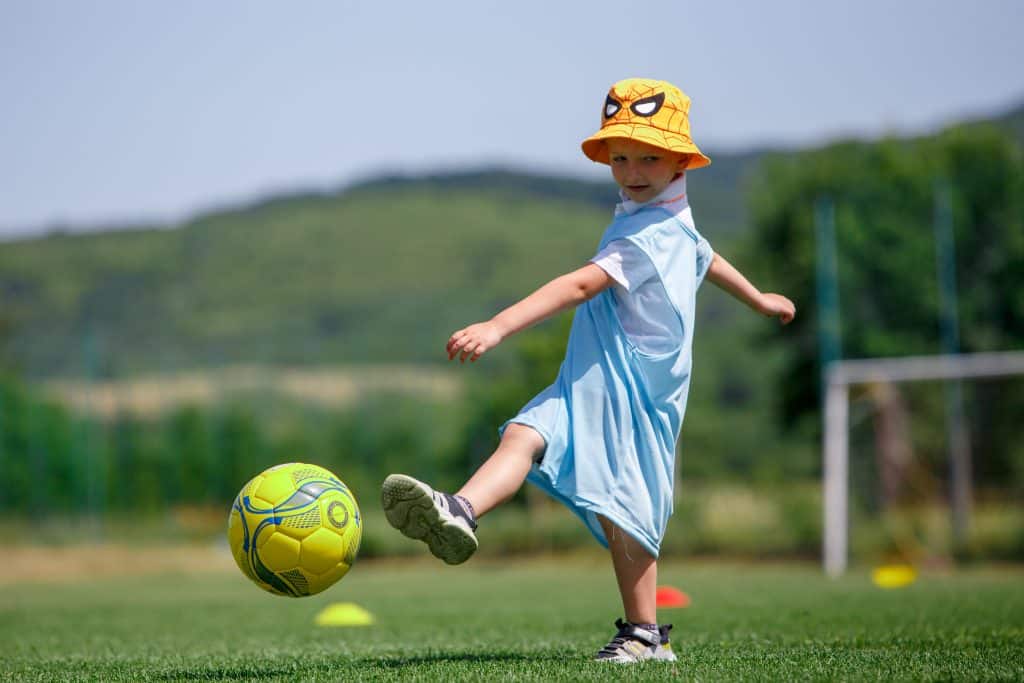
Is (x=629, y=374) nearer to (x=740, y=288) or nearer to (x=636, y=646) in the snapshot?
(x=740, y=288)

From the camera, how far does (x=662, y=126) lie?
4.34 metres

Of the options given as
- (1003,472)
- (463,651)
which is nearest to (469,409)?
(1003,472)

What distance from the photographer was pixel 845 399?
53.8 feet

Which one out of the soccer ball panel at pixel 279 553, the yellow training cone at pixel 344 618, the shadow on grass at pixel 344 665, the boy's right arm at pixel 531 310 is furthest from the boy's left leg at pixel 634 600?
the yellow training cone at pixel 344 618

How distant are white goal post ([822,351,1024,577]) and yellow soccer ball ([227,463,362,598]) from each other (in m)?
12.1

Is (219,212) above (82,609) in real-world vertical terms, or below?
above

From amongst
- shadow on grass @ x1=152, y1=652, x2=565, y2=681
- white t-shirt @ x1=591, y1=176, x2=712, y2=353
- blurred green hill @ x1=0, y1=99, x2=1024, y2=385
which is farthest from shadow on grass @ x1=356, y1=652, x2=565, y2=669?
blurred green hill @ x1=0, y1=99, x2=1024, y2=385

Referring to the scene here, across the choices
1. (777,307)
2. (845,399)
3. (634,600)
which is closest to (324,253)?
(845,399)

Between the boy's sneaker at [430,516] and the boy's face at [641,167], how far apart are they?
1.32 metres

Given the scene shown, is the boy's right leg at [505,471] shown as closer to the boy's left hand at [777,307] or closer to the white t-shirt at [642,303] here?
the white t-shirt at [642,303]

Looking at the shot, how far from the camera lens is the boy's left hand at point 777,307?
489 centimetres

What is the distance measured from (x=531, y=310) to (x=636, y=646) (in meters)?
1.23

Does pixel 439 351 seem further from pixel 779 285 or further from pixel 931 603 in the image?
pixel 931 603

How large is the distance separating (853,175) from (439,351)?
15043 millimetres
